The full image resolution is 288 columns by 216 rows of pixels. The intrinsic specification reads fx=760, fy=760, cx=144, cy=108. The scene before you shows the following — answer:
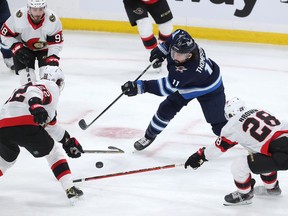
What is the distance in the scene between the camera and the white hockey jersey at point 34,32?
5551 mm

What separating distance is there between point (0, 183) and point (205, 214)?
47.4 inches

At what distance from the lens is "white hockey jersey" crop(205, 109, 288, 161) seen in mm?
3760

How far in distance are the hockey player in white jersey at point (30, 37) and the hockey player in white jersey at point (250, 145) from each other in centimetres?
197

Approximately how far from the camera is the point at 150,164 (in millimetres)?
4672

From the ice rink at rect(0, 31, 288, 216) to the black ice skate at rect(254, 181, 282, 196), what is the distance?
0.05m

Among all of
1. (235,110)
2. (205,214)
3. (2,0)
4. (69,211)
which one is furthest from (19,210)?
(2,0)

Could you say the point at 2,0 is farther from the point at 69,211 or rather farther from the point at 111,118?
the point at 69,211

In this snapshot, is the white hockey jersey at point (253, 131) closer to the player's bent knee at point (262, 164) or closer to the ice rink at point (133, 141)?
the player's bent knee at point (262, 164)

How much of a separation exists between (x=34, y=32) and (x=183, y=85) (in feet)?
4.96

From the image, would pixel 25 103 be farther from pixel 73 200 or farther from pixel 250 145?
pixel 250 145

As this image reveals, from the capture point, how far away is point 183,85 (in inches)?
179

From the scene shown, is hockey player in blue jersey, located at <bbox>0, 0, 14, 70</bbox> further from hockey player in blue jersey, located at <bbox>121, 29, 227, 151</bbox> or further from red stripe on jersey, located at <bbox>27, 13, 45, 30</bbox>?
hockey player in blue jersey, located at <bbox>121, 29, 227, 151</bbox>

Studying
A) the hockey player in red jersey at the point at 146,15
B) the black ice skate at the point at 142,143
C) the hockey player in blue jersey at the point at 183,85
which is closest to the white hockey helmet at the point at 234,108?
the hockey player in blue jersey at the point at 183,85

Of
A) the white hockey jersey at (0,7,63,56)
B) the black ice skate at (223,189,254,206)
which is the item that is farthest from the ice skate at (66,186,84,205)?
the white hockey jersey at (0,7,63,56)
